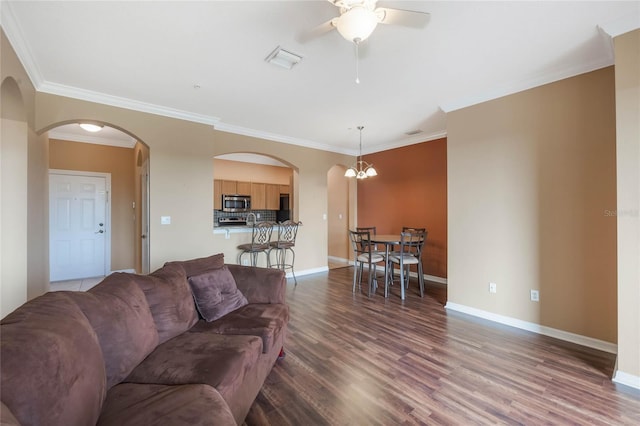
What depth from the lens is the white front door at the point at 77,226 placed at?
5066 mm

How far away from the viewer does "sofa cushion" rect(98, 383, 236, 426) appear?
44.2 inches

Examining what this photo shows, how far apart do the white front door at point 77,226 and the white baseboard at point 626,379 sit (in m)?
7.42

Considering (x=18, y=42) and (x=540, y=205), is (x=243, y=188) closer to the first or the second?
(x=18, y=42)

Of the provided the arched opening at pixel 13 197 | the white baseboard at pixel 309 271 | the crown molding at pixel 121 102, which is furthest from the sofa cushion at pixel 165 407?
the white baseboard at pixel 309 271

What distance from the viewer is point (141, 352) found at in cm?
161

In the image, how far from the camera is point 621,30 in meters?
2.13

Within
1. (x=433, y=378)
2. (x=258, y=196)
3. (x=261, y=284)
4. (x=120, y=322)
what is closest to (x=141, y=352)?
(x=120, y=322)

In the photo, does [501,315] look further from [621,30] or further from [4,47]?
[4,47]

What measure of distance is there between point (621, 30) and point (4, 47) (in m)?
4.75

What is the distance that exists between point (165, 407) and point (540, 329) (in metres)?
3.58

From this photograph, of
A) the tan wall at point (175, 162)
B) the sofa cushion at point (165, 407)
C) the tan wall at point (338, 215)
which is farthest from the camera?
the tan wall at point (338, 215)

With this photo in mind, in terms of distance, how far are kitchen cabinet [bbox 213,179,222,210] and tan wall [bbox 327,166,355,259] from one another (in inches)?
114

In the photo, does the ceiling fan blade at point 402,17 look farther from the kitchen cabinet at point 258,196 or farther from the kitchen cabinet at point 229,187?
the kitchen cabinet at point 258,196

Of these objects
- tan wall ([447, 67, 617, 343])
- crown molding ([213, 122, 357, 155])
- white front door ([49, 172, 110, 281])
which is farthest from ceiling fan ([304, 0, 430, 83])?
white front door ([49, 172, 110, 281])
